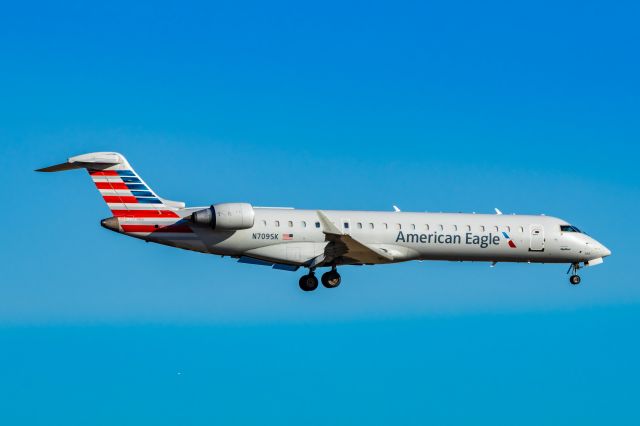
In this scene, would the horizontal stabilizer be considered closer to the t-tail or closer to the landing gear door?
the t-tail

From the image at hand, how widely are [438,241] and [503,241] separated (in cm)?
281

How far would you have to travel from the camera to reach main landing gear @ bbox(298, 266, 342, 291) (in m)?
43.0

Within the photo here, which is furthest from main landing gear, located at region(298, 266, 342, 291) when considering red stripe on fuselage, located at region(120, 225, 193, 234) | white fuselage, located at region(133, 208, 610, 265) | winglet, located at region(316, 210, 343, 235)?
red stripe on fuselage, located at region(120, 225, 193, 234)

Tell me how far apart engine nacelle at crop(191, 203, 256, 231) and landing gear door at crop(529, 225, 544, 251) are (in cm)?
1169

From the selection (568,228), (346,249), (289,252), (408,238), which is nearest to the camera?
(346,249)

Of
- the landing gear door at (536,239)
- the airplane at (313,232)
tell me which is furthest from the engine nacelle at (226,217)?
the landing gear door at (536,239)

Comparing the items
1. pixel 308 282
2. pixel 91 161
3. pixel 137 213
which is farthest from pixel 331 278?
pixel 91 161

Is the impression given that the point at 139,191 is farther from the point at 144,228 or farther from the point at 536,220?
the point at 536,220

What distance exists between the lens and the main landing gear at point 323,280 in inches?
1694

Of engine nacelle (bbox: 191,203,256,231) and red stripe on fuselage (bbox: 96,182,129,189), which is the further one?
red stripe on fuselage (bbox: 96,182,129,189)

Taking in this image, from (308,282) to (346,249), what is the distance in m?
2.16

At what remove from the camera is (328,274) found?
43094 mm

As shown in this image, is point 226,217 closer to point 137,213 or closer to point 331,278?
point 137,213

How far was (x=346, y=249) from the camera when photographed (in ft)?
138
